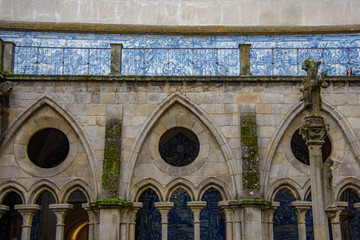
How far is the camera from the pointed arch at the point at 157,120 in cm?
1300

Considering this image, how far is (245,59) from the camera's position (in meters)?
13.7

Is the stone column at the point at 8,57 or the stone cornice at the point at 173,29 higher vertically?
Result: the stone cornice at the point at 173,29

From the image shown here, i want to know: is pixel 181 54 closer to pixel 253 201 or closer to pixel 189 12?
pixel 189 12

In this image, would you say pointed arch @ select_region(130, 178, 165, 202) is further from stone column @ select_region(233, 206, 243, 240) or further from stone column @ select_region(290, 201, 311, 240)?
stone column @ select_region(290, 201, 311, 240)

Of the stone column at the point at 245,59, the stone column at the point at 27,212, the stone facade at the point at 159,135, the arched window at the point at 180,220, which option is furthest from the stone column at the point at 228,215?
the stone column at the point at 27,212

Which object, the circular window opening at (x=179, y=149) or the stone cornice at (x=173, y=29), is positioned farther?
the circular window opening at (x=179, y=149)

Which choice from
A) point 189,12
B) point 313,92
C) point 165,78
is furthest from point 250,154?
point 189,12

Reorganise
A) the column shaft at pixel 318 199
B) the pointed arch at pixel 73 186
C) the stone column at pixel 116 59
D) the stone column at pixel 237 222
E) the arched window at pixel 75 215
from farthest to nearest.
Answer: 1. the arched window at pixel 75 215
2. the stone column at pixel 116 59
3. the pointed arch at pixel 73 186
4. the stone column at pixel 237 222
5. the column shaft at pixel 318 199

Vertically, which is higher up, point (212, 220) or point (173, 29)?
point (173, 29)

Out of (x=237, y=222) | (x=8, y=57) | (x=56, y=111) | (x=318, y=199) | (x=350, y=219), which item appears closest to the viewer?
(x=318, y=199)

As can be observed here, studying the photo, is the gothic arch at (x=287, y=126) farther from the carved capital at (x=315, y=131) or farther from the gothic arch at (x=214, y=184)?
the carved capital at (x=315, y=131)

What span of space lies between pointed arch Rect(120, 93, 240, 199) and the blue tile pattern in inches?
58.7

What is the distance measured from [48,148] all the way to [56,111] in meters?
2.70

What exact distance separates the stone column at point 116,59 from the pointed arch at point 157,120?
4.54 feet
